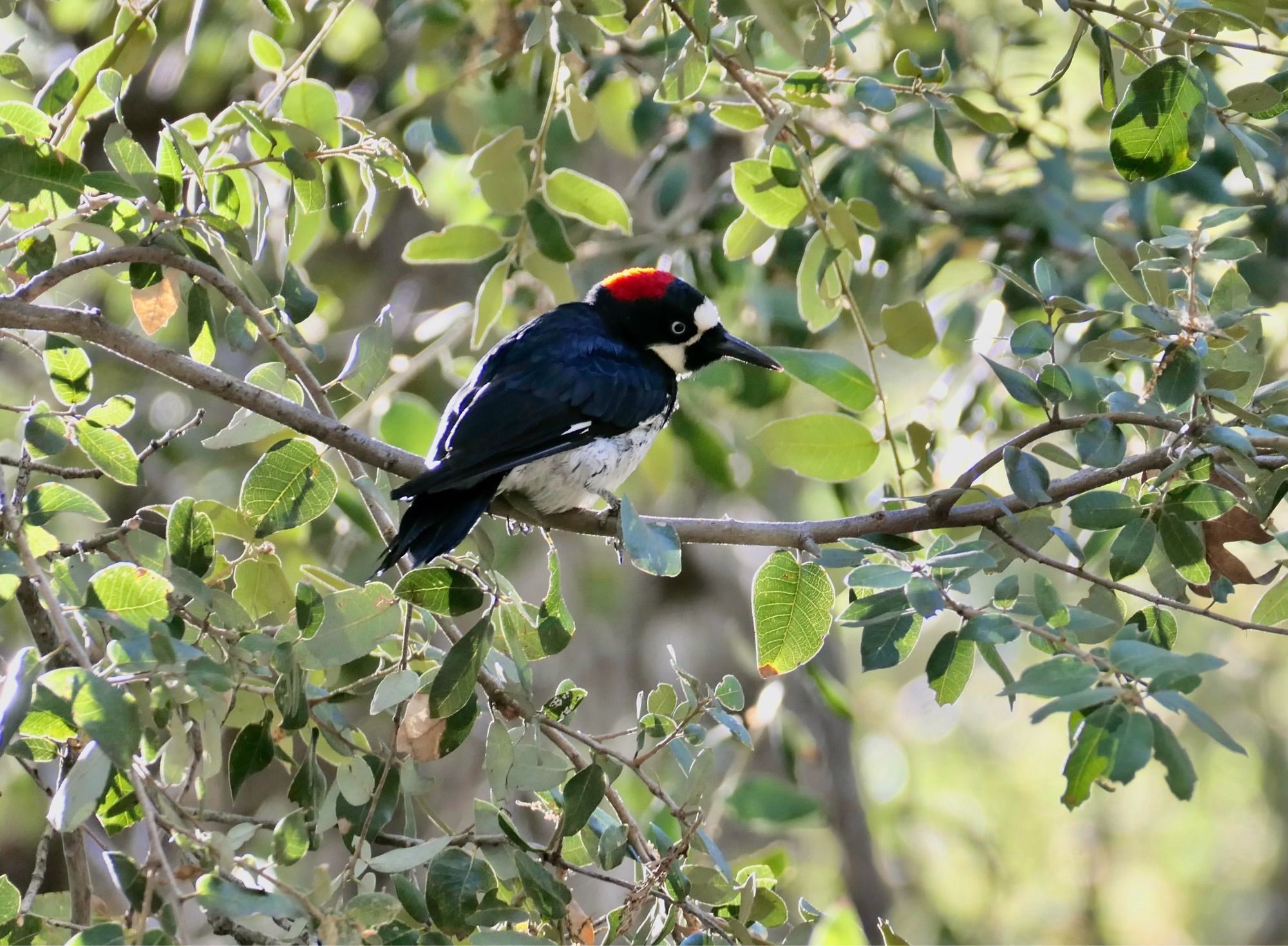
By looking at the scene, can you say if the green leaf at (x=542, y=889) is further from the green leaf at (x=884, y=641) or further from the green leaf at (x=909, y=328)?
the green leaf at (x=909, y=328)

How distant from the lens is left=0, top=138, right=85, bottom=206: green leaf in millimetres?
2068

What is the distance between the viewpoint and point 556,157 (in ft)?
14.3

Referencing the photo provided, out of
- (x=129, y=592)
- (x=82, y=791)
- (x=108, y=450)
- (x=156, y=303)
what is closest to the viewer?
(x=82, y=791)

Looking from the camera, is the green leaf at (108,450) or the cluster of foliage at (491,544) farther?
the green leaf at (108,450)

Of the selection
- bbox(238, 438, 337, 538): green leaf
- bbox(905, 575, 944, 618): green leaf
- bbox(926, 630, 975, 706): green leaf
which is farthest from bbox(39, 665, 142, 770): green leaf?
bbox(926, 630, 975, 706): green leaf

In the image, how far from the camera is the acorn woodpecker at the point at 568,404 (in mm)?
2506

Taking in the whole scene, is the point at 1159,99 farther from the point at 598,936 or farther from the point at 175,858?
the point at 175,858

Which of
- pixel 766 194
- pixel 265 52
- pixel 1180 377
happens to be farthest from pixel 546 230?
pixel 1180 377

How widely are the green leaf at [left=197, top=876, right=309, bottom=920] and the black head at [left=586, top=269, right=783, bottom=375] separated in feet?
8.31

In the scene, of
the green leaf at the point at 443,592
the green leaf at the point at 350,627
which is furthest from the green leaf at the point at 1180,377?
the green leaf at the point at 350,627

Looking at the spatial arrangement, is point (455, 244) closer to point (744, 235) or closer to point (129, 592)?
point (744, 235)

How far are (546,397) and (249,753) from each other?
1.34 metres

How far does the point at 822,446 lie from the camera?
2758mm

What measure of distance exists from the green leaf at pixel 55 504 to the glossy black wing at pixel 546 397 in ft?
2.12
